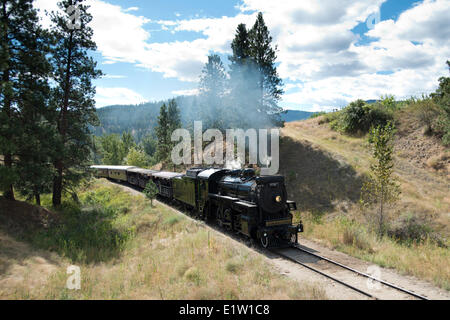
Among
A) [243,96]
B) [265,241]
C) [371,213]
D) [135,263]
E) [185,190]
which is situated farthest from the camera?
[243,96]

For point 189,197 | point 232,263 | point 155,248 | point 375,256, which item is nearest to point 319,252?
point 375,256

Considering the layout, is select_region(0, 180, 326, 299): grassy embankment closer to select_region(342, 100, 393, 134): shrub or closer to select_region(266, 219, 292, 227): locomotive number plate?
select_region(266, 219, 292, 227): locomotive number plate

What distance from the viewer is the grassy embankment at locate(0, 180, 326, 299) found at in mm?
7902

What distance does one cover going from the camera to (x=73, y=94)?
65.6 ft

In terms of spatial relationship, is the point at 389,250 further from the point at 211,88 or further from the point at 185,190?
the point at 211,88

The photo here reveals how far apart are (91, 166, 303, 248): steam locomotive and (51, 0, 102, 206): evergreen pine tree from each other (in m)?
8.08

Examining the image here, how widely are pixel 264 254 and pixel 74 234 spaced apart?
10742 mm

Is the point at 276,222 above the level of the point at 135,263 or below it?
above

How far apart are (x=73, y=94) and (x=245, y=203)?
51.8 ft

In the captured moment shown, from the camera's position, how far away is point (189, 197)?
61.5ft

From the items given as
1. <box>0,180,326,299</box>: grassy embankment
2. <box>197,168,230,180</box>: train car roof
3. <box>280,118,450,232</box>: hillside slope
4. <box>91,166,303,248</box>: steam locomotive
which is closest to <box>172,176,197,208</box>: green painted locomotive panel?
<box>91,166,303,248</box>: steam locomotive

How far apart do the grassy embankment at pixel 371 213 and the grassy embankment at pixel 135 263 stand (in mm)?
5232

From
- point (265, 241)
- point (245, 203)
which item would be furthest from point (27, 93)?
point (265, 241)

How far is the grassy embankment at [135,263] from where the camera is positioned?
7.90 meters
